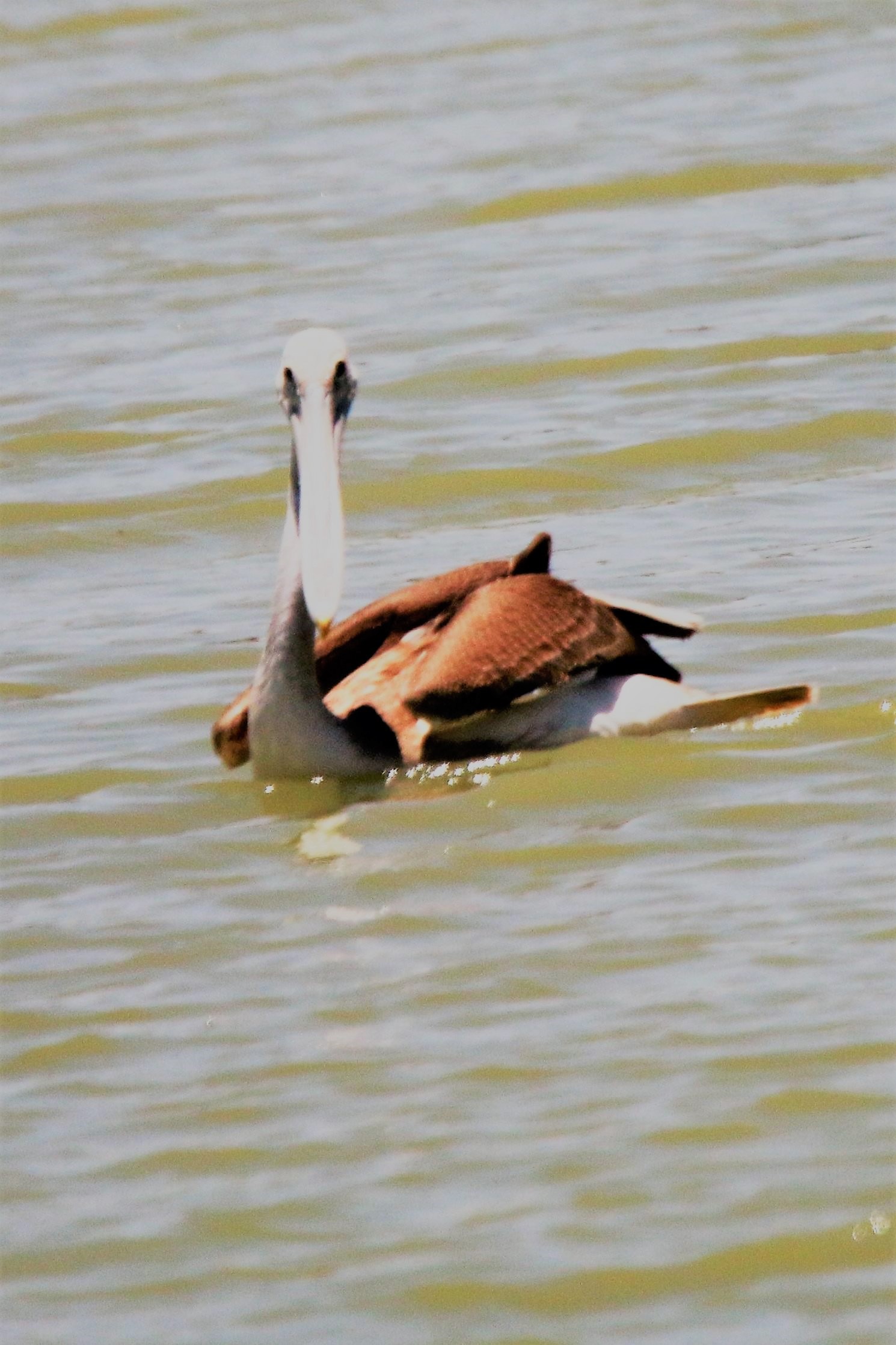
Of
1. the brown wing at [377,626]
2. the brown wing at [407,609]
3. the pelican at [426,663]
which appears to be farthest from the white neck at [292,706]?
the brown wing at [407,609]

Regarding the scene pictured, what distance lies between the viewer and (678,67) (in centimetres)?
1425

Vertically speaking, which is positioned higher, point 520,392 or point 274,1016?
point 520,392

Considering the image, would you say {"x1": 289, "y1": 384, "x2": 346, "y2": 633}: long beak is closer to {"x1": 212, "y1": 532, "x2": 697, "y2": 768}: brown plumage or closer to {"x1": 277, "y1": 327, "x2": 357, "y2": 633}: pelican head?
{"x1": 277, "y1": 327, "x2": 357, "y2": 633}: pelican head

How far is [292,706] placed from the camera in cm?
566

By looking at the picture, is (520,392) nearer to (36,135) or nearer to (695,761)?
(695,761)

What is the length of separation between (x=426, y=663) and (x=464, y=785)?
28 cm

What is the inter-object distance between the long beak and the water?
1.56ft

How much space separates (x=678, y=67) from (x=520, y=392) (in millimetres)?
5562

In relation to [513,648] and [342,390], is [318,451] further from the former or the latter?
[513,648]

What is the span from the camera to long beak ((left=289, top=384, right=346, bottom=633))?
5523mm

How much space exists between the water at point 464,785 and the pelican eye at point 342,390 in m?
0.82

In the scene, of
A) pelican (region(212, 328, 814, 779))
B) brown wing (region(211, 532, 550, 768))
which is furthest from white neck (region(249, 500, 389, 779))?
brown wing (region(211, 532, 550, 768))

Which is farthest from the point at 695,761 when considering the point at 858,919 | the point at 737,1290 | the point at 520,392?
the point at 520,392

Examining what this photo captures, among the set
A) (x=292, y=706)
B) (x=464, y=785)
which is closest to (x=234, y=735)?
(x=292, y=706)
